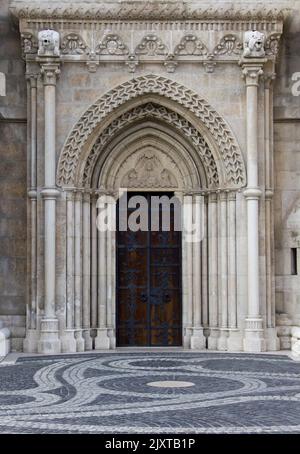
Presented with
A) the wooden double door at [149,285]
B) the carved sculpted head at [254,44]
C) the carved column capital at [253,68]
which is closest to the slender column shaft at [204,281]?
the wooden double door at [149,285]

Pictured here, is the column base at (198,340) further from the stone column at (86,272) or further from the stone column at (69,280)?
the stone column at (69,280)

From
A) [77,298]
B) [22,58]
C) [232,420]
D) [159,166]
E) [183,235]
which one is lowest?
[232,420]

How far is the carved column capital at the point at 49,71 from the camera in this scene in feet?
57.7

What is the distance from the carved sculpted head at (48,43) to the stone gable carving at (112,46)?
0.93 meters

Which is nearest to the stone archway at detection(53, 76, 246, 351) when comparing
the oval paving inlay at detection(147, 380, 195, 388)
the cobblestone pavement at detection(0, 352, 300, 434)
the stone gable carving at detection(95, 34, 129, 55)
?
the stone gable carving at detection(95, 34, 129, 55)

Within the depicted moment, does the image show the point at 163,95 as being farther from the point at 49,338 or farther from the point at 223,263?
the point at 49,338

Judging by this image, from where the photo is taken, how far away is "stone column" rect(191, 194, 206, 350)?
59.8 ft

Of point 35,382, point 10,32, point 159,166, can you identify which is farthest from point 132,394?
point 10,32

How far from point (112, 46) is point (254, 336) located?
6762mm

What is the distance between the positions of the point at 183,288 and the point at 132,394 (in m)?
7.20

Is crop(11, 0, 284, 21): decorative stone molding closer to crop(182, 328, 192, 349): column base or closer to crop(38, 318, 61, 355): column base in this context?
crop(38, 318, 61, 355): column base

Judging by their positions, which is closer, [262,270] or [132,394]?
[132,394]

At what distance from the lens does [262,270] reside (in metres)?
17.8
